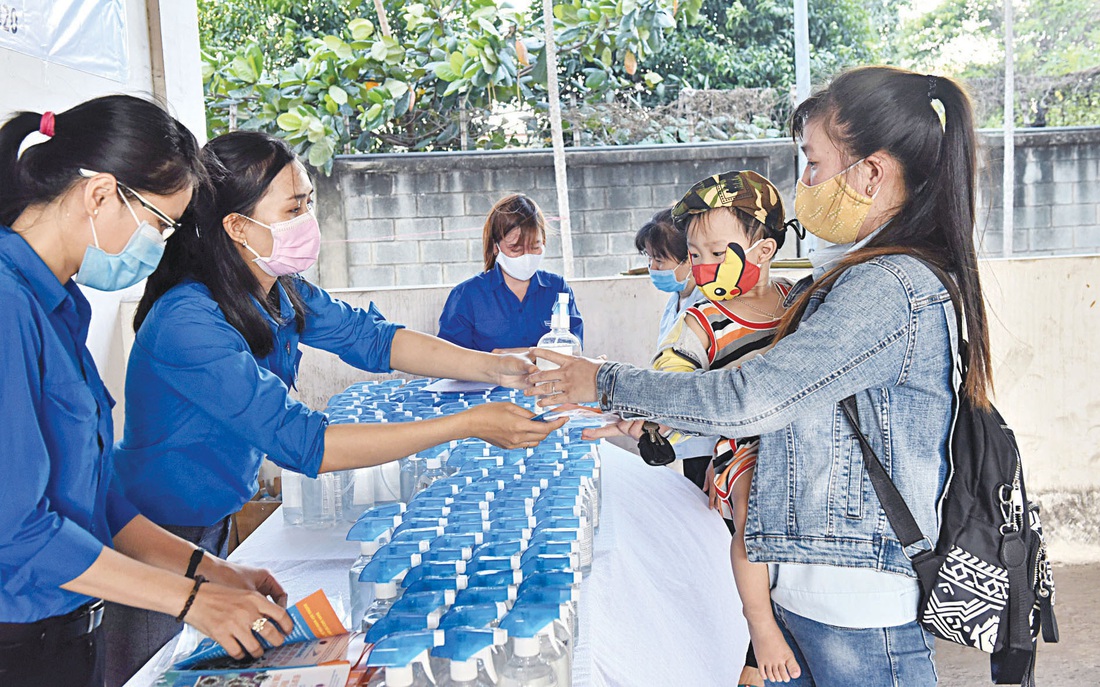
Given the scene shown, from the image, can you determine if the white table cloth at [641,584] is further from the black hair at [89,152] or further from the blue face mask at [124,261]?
the black hair at [89,152]

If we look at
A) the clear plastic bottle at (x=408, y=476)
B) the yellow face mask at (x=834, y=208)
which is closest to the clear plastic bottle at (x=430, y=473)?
the clear plastic bottle at (x=408, y=476)

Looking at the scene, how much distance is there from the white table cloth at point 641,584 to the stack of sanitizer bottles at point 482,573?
0.06m

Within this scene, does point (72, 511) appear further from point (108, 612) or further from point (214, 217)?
point (214, 217)

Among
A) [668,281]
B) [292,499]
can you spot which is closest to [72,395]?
[292,499]

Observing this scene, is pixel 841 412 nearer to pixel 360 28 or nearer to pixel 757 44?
pixel 360 28

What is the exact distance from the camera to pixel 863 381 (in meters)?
1.22

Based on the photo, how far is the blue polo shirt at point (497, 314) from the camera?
3.64m

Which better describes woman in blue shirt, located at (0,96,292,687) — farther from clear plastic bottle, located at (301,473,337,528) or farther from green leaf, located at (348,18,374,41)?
green leaf, located at (348,18,374,41)

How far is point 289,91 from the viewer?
7059 millimetres

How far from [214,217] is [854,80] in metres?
1.19

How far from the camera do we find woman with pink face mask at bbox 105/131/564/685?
1544 mm

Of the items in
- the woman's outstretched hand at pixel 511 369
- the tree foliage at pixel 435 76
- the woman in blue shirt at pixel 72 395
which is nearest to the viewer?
the woman in blue shirt at pixel 72 395

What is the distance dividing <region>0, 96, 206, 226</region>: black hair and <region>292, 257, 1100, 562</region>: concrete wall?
8.43ft

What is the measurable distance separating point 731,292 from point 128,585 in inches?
45.2
